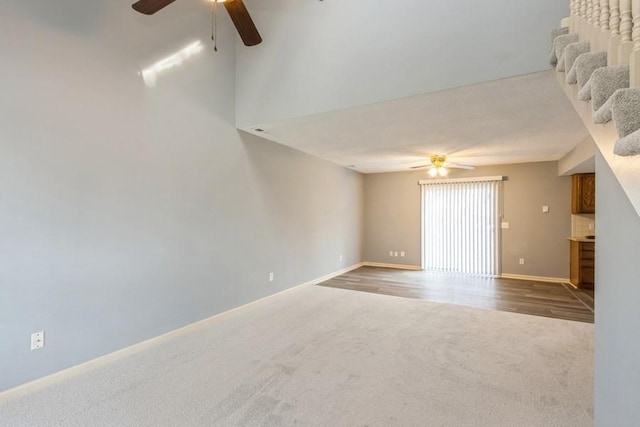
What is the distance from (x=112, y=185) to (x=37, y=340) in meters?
1.33

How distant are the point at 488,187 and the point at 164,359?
6.57 meters

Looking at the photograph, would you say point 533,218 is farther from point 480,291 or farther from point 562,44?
point 562,44

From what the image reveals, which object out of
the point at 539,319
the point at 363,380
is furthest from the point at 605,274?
the point at 539,319

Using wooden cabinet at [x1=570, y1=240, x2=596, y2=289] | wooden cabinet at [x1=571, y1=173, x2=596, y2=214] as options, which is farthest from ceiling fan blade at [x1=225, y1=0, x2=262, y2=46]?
wooden cabinet at [x1=570, y1=240, x2=596, y2=289]

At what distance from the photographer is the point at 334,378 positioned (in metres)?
2.31

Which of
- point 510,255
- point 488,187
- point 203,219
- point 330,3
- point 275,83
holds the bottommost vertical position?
point 510,255

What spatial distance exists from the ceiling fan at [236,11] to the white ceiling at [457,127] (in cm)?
106

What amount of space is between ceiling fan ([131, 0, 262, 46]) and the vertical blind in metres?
5.39

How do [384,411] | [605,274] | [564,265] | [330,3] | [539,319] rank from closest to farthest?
[605,274], [384,411], [330,3], [539,319], [564,265]

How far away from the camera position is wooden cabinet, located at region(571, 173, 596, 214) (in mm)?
5316

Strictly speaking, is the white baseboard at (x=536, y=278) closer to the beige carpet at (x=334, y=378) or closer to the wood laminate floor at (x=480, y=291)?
the wood laminate floor at (x=480, y=291)

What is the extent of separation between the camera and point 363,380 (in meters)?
2.28

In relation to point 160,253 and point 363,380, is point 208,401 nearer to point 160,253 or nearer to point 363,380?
point 363,380

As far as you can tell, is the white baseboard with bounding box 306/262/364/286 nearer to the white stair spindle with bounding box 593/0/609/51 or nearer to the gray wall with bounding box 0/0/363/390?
the gray wall with bounding box 0/0/363/390
